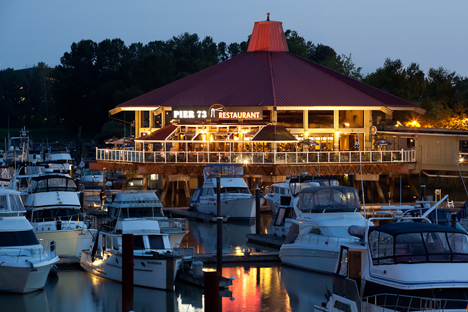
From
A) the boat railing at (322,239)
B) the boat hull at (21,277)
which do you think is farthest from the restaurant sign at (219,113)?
the boat hull at (21,277)

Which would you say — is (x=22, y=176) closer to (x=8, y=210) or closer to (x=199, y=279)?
(x=8, y=210)

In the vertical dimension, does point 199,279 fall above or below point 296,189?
below

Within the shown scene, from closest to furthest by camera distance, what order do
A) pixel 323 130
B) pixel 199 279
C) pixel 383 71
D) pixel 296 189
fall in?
pixel 199 279
pixel 296 189
pixel 323 130
pixel 383 71

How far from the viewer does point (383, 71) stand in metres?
81.9

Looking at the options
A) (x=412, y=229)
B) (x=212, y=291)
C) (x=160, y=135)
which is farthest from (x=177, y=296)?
(x=160, y=135)

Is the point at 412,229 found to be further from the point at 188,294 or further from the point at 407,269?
the point at 188,294

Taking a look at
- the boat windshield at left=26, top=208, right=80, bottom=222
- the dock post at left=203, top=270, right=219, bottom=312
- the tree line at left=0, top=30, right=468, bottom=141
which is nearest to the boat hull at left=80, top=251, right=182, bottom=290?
the dock post at left=203, top=270, right=219, bottom=312

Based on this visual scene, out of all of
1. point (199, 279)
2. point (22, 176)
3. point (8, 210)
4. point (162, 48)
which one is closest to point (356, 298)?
point (199, 279)

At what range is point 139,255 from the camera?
26953mm

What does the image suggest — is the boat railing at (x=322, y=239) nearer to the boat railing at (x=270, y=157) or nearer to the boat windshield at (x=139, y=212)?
the boat windshield at (x=139, y=212)

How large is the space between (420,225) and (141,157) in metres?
36.7

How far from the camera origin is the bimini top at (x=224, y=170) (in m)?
49.3

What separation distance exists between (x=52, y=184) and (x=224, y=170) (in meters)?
13.6

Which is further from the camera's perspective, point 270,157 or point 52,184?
point 270,157
